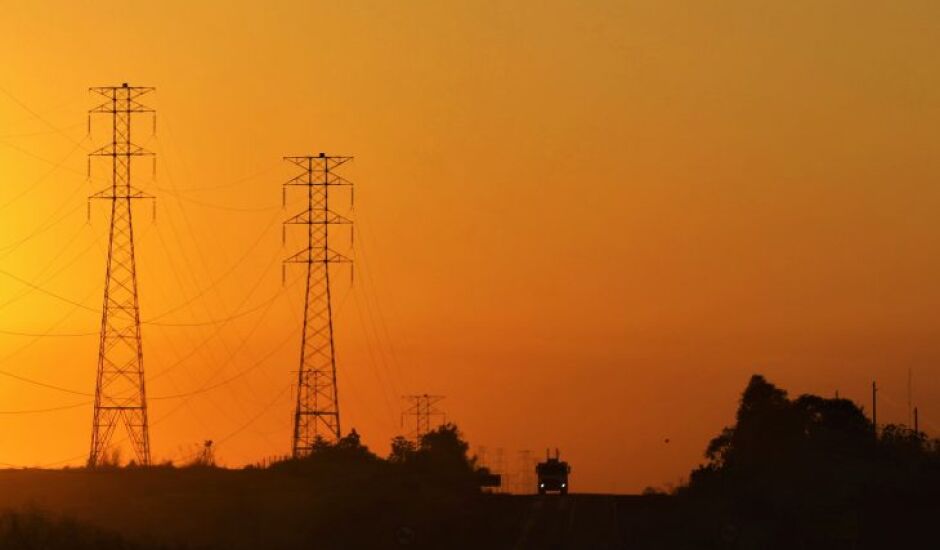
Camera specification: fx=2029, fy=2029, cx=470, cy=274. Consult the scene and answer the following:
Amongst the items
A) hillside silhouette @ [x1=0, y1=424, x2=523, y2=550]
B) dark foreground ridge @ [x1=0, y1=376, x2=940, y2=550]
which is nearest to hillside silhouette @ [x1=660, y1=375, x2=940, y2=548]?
dark foreground ridge @ [x1=0, y1=376, x2=940, y2=550]

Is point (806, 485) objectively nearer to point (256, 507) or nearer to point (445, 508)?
point (445, 508)

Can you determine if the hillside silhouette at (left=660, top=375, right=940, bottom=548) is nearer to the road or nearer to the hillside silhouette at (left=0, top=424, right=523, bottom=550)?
the road

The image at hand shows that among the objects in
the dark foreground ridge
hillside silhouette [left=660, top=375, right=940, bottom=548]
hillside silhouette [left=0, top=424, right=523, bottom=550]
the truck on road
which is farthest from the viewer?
the truck on road

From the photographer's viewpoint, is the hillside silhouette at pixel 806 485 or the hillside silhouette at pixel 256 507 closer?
the hillside silhouette at pixel 256 507

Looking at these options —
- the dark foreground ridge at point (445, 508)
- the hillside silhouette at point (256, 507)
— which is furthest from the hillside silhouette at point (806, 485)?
the hillside silhouette at point (256, 507)

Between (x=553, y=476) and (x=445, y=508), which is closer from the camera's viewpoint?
→ (x=445, y=508)

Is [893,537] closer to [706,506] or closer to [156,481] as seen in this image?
[706,506]

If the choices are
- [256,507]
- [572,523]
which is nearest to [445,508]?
[572,523]

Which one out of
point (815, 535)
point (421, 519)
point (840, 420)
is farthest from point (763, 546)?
point (840, 420)

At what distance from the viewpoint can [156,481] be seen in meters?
93.4

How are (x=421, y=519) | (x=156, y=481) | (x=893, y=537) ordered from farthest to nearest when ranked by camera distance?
1. (x=156, y=481)
2. (x=421, y=519)
3. (x=893, y=537)

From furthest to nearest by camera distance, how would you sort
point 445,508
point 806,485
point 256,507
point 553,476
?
point 553,476, point 806,485, point 445,508, point 256,507

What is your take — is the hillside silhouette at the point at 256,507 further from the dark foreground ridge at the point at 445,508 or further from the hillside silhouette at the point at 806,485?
the hillside silhouette at the point at 806,485

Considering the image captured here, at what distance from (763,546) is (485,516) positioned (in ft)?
58.3
